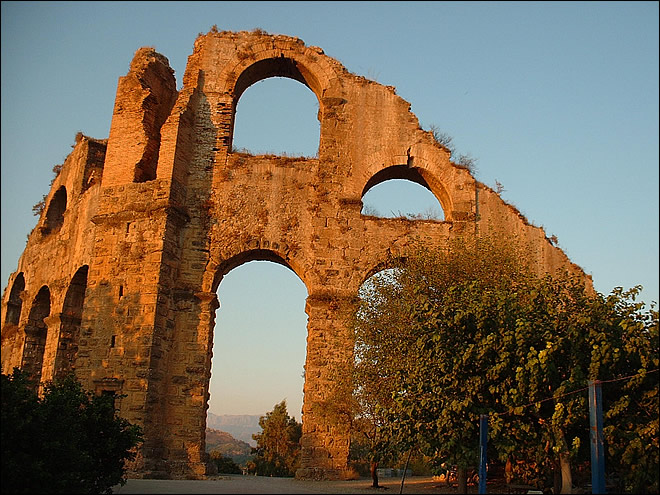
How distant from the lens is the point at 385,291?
12609mm

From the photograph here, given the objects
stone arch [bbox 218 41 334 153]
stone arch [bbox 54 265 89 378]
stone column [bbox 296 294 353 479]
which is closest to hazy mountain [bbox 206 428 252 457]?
stone arch [bbox 54 265 89 378]

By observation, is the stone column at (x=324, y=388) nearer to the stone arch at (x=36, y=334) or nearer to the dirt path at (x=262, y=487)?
the dirt path at (x=262, y=487)

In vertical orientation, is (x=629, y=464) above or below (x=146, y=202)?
below

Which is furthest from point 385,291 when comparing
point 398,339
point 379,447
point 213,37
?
point 213,37

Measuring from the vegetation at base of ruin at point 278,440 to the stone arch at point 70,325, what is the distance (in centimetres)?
610

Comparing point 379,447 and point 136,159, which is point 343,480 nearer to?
point 379,447

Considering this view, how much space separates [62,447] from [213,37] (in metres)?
10.7

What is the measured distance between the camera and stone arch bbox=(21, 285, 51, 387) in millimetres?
18219

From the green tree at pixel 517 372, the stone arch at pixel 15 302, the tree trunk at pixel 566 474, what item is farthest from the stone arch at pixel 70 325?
the tree trunk at pixel 566 474

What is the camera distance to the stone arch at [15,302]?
20.6m

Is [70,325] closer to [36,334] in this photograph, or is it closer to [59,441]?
[36,334]

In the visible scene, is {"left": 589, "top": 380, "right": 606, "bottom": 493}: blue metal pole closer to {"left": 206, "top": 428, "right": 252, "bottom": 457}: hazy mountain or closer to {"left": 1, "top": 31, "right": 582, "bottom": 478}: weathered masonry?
{"left": 1, "top": 31, "right": 582, "bottom": 478}: weathered masonry

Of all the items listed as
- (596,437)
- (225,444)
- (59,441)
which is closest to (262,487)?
(59,441)

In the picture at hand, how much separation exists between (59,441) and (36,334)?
1132 centimetres
